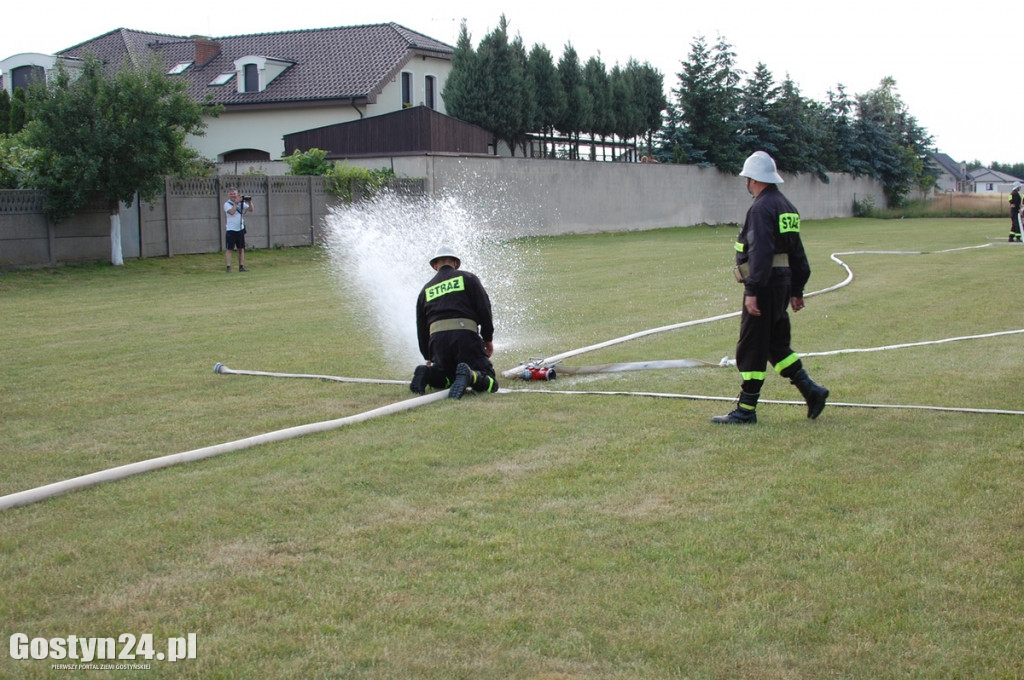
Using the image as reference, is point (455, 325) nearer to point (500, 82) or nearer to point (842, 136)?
point (500, 82)

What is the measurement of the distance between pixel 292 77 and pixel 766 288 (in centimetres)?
4057

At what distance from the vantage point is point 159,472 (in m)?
6.16

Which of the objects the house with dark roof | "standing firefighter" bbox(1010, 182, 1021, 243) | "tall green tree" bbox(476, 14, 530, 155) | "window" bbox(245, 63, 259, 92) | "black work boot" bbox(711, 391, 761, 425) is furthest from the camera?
"window" bbox(245, 63, 259, 92)

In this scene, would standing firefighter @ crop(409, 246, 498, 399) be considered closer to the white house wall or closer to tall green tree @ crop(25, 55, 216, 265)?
tall green tree @ crop(25, 55, 216, 265)

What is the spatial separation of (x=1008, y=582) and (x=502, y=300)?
12309 millimetres

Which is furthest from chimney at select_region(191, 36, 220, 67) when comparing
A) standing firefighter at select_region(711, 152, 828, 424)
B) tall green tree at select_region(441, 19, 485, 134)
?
standing firefighter at select_region(711, 152, 828, 424)

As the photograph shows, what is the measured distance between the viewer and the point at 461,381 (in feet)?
27.6

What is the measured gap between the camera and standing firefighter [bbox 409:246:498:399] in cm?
870

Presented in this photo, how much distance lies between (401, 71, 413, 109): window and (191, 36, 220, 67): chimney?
986cm

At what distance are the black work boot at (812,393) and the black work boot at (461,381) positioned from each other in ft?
8.53

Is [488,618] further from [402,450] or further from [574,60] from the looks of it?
[574,60]

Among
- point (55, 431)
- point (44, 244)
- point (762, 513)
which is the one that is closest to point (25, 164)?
point (44, 244)

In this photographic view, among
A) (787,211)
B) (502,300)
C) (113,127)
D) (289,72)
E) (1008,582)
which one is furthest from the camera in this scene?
(289,72)

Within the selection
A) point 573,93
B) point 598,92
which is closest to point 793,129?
point 598,92
